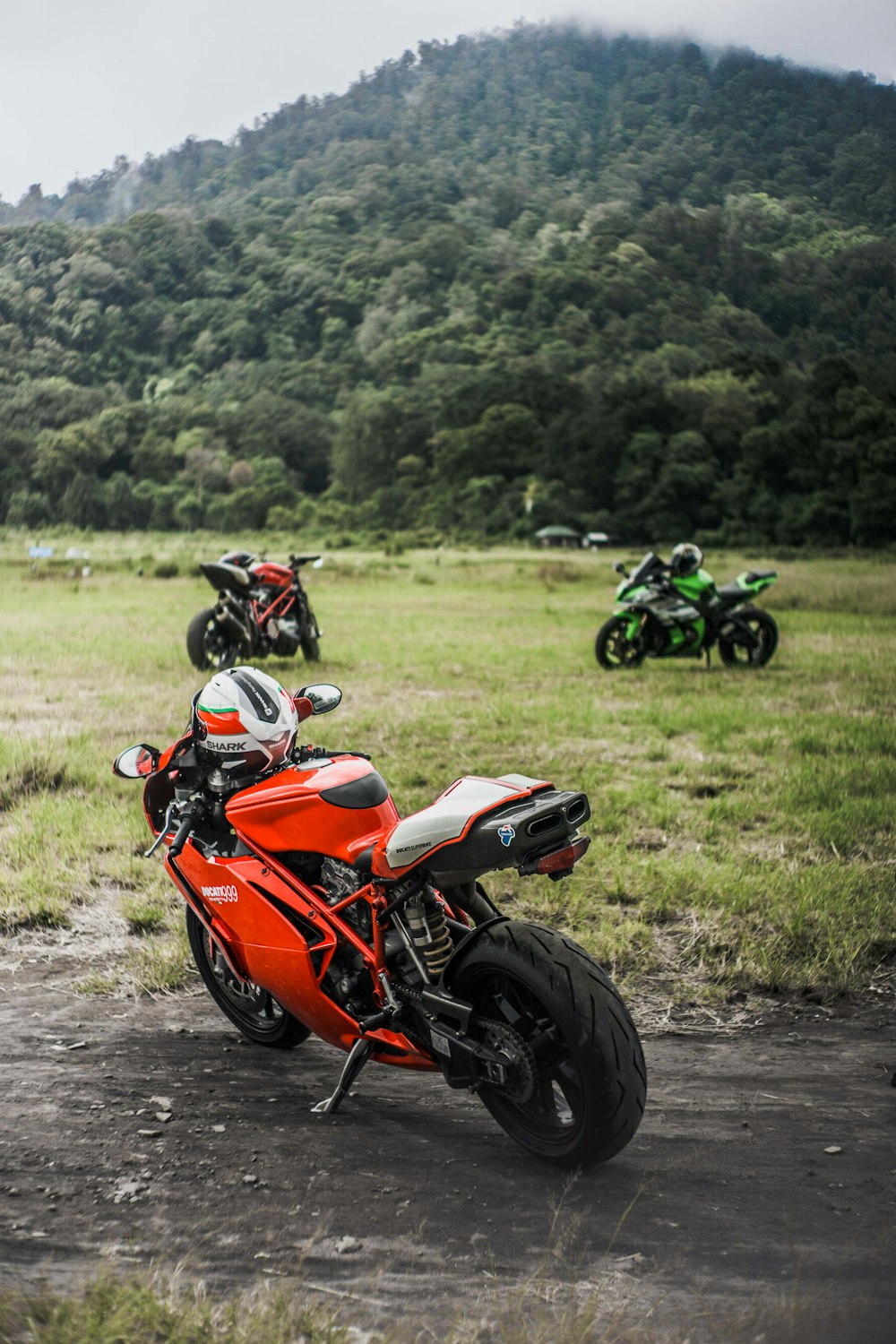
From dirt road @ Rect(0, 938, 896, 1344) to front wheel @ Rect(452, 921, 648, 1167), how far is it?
0.10 meters

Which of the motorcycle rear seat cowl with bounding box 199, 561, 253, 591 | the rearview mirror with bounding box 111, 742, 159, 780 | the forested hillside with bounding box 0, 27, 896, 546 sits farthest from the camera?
the forested hillside with bounding box 0, 27, 896, 546

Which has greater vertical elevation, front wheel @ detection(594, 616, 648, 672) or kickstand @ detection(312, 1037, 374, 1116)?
front wheel @ detection(594, 616, 648, 672)

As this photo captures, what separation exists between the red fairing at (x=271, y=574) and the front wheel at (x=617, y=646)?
106 inches

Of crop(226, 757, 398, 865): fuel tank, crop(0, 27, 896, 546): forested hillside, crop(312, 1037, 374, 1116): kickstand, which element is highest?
crop(0, 27, 896, 546): forested hillside

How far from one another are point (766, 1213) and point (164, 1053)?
1496 millimetres

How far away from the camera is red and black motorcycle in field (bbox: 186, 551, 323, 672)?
8.99 metres

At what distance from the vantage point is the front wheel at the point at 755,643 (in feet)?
31.4

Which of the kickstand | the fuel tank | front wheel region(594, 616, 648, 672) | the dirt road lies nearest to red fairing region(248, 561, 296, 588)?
front wheel region(594, 616, 648, 672)

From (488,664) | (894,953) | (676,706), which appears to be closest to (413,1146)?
(894,953)

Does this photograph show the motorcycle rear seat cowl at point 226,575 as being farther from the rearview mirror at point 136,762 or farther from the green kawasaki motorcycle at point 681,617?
the rearview mirror at point 136,762

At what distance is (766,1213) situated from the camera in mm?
2035

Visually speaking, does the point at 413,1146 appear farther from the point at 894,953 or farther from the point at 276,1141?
the point at 894,953

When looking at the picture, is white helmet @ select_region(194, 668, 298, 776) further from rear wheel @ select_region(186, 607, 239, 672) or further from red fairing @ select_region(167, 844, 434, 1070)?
rear wheel @ select_region(186, 607, 239, 672)

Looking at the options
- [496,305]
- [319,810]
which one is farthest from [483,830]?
[496,305]
